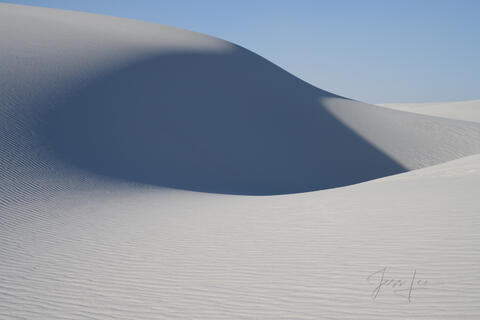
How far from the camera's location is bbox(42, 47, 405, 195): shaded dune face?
17.0m

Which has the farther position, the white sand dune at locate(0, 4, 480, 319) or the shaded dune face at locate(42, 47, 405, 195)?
the shaded dune face at locate(42, 47, 405, 195)

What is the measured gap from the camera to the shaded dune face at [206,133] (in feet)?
55.6

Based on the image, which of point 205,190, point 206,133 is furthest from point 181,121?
point 205,190

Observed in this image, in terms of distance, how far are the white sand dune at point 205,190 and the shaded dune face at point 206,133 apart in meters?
0.11

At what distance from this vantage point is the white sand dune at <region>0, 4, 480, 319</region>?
4844 millimetres

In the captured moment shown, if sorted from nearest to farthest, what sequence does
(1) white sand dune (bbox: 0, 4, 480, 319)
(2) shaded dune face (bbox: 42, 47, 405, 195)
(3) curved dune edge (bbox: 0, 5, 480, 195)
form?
(1) white sand dune (bbox: 0, 4, 480, 319) < (3) curved dune edge (bbox: 0, 5, 480, 195) < (2) shaded dune face (bbox: 42, 47, 405, 195)

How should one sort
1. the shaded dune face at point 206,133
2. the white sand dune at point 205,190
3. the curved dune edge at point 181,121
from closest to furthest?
the white sand dune at point 205,190, the curved dune edge at point 181,121, the shaded dune face at point 206,133

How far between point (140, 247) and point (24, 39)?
22.6 metres

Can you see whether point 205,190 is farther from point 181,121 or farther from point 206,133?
point 181,121

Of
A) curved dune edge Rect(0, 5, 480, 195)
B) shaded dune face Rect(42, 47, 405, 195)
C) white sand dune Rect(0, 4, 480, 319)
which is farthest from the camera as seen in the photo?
shaded dune face Rect(42, 47, 405, 195)

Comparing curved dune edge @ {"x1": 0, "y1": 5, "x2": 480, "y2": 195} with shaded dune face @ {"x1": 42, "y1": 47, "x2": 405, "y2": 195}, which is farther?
shaded dune face @ {"x1": 42, "y1": 47, "x2": 405, "y2": 195}

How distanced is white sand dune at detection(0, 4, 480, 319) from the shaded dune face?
110 millimetres

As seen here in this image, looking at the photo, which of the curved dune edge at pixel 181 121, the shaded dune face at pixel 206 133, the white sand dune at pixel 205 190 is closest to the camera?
the white sand dune at pixel 205 190

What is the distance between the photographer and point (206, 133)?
70.4ft
